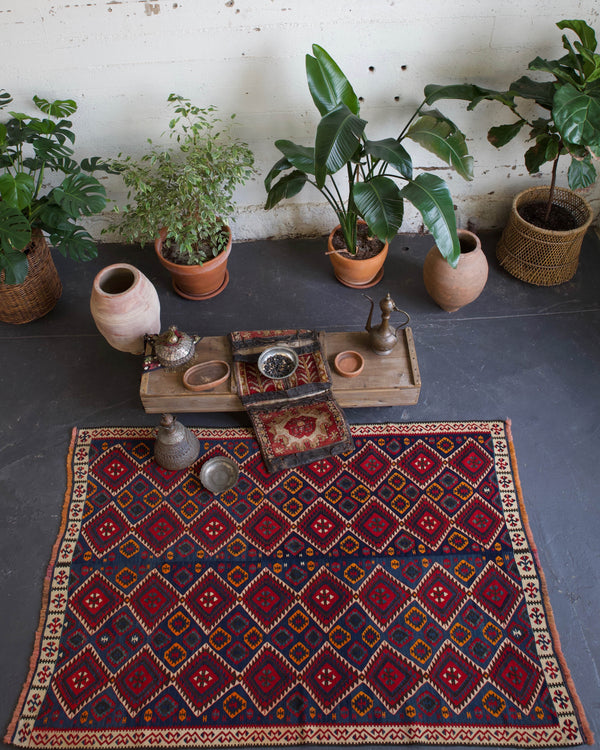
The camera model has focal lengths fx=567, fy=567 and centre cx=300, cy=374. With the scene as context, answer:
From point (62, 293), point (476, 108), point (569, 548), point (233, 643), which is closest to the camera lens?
point (233, 643)

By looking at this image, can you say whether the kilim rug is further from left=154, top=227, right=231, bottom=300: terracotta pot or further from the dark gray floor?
left=154, top=227, right=231, bottom=300: terracotta pot

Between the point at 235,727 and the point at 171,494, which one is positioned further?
the point at 171,494

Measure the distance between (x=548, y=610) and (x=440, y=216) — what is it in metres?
1.86

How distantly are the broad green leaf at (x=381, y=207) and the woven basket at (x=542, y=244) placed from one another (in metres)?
1.05

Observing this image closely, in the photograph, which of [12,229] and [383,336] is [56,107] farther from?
[383,336]

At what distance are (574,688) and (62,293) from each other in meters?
3.50

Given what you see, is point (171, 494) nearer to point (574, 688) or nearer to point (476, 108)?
point (574, 688)

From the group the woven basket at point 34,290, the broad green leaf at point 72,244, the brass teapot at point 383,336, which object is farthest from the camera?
the woven basket at point 34,290

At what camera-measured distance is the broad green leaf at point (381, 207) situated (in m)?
2.77

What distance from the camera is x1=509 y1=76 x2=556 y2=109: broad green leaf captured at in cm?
287

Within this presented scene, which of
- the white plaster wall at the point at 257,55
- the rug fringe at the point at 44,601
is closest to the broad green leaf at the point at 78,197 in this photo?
the white plaster wall at the point at 257,55

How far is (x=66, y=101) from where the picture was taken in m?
3.08

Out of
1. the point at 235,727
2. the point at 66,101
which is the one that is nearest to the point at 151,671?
the point at 235,727

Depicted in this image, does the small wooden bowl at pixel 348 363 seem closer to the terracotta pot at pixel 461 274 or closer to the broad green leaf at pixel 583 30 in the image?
the terracotta pot at pixel 461 274
